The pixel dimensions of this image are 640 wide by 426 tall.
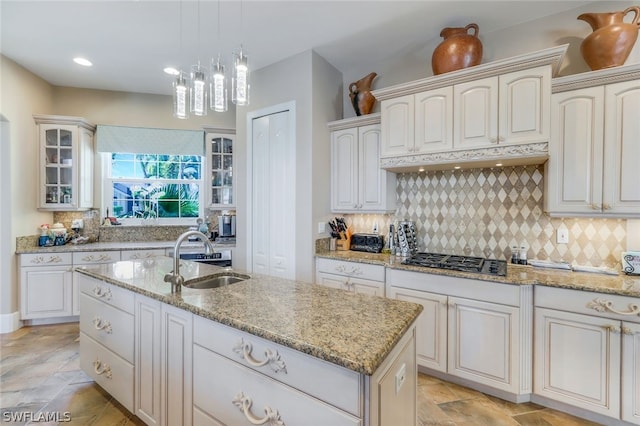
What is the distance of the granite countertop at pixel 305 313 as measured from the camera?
102cm

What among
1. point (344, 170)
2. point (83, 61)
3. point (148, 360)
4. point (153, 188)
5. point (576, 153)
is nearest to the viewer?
point (148, 360)

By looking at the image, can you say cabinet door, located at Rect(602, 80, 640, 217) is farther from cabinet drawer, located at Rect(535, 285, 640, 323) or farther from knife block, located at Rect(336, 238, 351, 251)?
knife block, located at Rect(336, 238, 351, 251)

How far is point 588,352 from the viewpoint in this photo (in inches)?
74.9

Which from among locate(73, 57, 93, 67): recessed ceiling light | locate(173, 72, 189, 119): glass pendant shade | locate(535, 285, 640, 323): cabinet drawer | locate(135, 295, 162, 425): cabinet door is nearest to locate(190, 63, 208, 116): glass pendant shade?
locate(173, 72, 189, 119): glass pendant shade

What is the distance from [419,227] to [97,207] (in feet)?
14.6

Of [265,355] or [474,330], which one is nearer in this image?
[265,355]

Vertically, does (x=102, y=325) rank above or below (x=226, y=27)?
below

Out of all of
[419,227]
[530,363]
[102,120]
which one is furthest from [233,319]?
[102,120]

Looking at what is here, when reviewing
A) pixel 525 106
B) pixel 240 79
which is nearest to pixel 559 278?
pixel 525 106

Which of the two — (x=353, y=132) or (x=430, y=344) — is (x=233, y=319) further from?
(x=353, y=132)

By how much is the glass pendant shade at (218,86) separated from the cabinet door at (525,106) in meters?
2.05

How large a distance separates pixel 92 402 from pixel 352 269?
7.50ft

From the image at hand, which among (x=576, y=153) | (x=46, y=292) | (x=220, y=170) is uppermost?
(x=220, y=170)

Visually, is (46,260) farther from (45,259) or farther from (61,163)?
(61,163)
